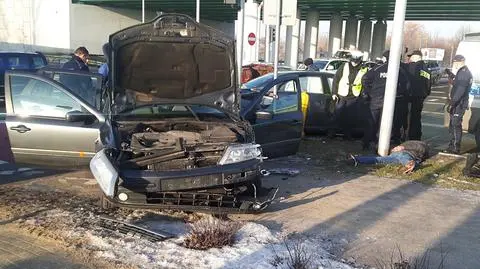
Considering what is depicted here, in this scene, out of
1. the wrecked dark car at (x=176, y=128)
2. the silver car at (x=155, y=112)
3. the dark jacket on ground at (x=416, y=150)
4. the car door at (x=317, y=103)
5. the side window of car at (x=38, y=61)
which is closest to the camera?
the wrecked dark car at (x=176, y=128)

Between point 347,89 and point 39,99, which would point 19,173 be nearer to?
point 39,99

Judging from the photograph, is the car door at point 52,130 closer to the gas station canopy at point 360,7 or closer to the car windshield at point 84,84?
the car windshield at point 84,84

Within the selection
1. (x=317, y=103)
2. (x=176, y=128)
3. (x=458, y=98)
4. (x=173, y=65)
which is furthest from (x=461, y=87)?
(x=176, y=128)

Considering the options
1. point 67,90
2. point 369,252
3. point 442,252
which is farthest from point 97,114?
point 442,252

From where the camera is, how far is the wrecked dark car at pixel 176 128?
5.10m

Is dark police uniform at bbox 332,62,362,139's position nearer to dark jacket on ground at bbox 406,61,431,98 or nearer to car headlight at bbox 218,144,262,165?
dark jacket on ground at bbox 406,61,431,98

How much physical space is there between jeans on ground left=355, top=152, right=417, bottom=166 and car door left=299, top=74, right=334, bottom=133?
91.1 inches

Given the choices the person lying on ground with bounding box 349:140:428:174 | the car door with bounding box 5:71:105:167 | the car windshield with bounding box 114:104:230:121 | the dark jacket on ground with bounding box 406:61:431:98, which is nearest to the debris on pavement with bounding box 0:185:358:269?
the car door with bounding box 5:71:105:167

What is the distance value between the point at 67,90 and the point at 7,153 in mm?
1094

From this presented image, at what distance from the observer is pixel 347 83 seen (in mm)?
10289

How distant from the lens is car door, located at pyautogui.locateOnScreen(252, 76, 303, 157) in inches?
302

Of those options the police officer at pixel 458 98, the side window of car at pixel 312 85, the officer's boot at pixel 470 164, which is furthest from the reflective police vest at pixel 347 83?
the officer's boot at pixel 470 164

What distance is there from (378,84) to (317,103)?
1548 mm

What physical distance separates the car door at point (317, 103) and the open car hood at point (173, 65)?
4.23 metres
